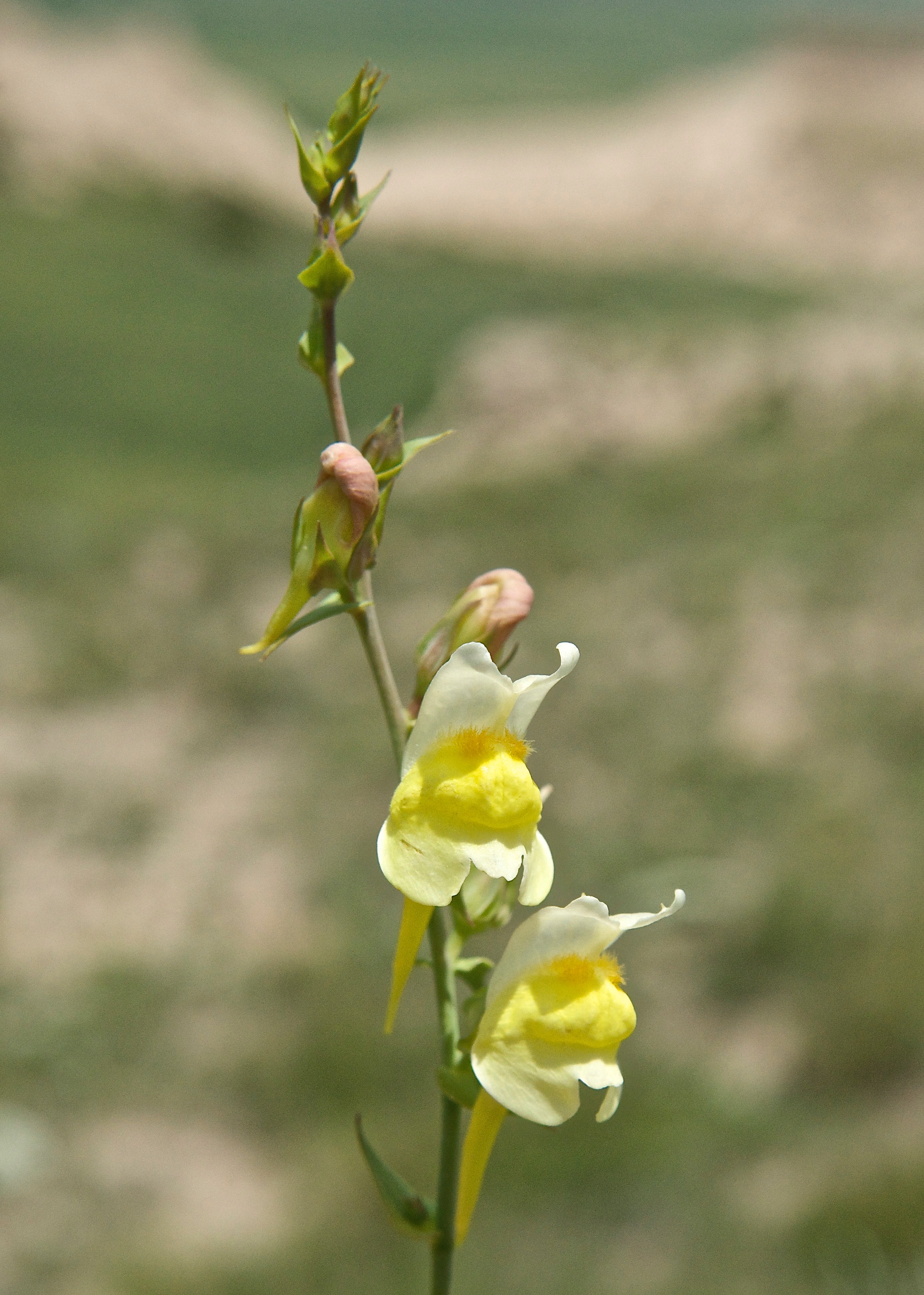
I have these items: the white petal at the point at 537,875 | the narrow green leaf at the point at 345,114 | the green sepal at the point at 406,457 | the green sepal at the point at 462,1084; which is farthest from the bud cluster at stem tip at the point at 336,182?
the green sepal at the point at 462,1084

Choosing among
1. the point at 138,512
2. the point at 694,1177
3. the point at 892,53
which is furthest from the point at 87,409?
the point at 892,53

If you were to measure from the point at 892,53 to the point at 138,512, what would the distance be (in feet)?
57.3

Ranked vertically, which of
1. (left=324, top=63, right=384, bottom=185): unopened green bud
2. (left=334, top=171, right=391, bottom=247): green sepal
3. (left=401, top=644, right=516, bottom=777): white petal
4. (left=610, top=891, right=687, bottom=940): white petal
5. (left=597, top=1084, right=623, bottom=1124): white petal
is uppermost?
(left=324, top=63, right=384, bottom=185): unopened green bud

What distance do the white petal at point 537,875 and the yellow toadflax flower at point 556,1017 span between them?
0.8 inches

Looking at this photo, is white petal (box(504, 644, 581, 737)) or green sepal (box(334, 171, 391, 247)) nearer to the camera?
white petal (box(504, 644, 581, 737))

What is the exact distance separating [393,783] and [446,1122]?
3.94 m

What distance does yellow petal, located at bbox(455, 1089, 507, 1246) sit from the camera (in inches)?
39.7

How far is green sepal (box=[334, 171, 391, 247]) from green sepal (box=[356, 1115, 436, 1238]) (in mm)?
752

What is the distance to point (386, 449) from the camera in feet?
3.42

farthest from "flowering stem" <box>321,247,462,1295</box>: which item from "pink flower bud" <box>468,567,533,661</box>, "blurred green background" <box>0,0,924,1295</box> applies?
"blurred green background" <box>0,0,924,1295</box>

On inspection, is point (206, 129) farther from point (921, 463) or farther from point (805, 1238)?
point (805, 1238)

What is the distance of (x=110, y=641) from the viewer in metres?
6.44

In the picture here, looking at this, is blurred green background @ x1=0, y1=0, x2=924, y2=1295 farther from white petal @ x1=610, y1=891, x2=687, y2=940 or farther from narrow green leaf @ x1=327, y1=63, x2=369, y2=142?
white petal @ x1=610, y1=891, x2=687, y2=940

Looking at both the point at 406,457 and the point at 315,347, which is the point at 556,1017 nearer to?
the point at 406,457
